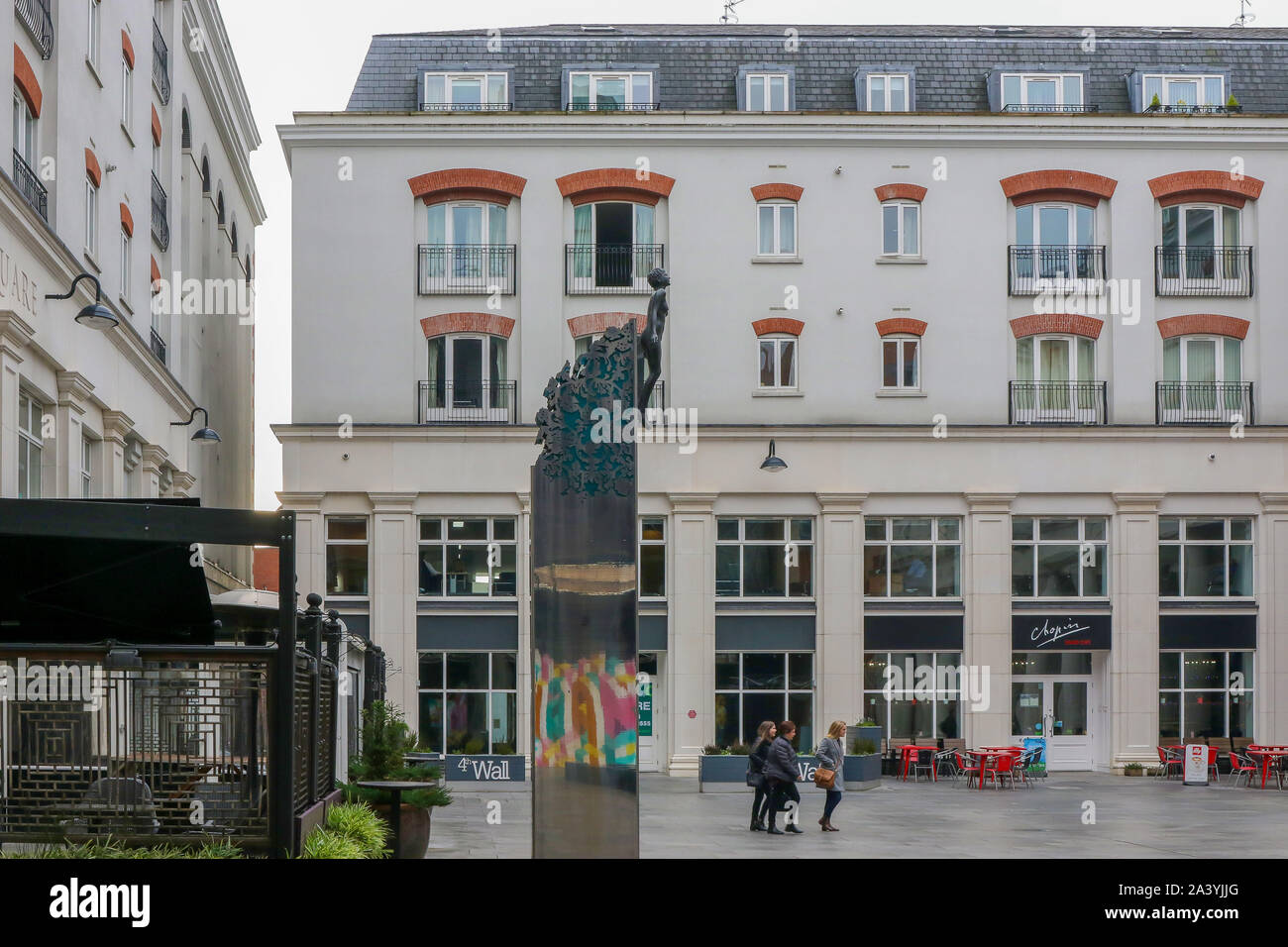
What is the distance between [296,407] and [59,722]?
1070 inches

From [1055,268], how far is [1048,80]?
498 cm

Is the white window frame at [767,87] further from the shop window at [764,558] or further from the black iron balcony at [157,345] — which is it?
the black iron balcony at [157,345]

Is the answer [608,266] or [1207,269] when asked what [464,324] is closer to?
[608,266]

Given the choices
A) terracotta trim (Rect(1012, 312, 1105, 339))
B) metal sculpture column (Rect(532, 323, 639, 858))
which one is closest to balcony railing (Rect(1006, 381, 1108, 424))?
terracotta trim (Rect(1012, 312, 1105, 339))

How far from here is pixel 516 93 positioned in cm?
3906

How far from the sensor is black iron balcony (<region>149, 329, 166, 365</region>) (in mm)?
32219

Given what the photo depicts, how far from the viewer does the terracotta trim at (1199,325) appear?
125ft

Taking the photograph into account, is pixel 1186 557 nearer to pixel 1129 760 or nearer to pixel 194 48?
pixel 1129 760

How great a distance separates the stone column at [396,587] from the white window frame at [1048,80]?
1750 cm

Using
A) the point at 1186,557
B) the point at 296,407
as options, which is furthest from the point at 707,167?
the point at 1186,557

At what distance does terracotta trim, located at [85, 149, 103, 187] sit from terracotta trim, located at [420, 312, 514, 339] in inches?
451

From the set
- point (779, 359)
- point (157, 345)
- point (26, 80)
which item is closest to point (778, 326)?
point (779, 359)

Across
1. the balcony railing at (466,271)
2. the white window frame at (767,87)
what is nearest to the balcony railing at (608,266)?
the balcony railing at (466,271)

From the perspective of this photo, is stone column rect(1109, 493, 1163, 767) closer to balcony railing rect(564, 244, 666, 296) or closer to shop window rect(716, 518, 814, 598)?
shop window rect(716, 518, 814, 598)
